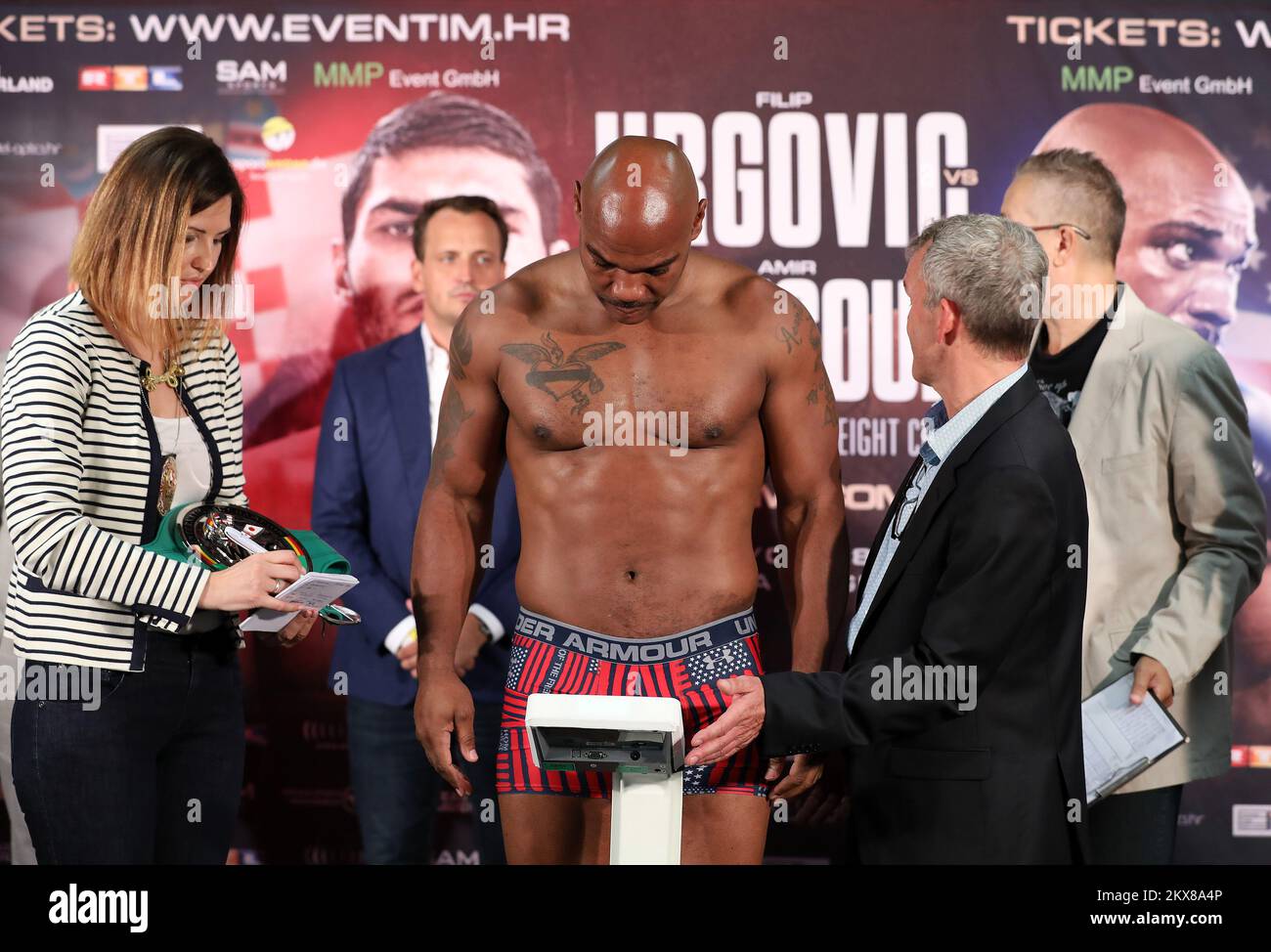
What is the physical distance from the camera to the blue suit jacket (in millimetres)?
3734

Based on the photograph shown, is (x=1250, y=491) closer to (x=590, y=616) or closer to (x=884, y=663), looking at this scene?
(x=884, y=663)

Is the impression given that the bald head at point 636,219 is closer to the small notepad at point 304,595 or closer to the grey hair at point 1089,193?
the small notepad at point 304,595

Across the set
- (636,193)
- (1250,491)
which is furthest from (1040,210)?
(636,193)

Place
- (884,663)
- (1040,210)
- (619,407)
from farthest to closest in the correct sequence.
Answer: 1. (1040,210)
2. (619,407)
3. (884,663)

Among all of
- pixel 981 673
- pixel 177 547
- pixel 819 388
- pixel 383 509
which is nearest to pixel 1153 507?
pixel 819 388

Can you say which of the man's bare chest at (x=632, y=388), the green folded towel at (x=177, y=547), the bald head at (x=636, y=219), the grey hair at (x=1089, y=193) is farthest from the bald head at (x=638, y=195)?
the grey hair at (x=1089, y=193)

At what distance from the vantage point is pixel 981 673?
2.38 metres

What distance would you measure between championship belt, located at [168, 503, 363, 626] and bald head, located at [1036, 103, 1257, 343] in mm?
2595

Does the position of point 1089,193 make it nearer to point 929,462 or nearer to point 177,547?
point 929,462

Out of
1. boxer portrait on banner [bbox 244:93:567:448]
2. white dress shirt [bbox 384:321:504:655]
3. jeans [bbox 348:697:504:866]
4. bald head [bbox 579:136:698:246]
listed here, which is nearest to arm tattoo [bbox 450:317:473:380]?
bald head [bbox 579:136:698:246]

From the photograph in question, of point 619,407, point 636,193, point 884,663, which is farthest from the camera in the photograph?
point 619,407

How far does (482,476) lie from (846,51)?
75.1 inches

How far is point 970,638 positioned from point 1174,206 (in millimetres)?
2268

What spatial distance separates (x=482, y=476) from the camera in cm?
307
